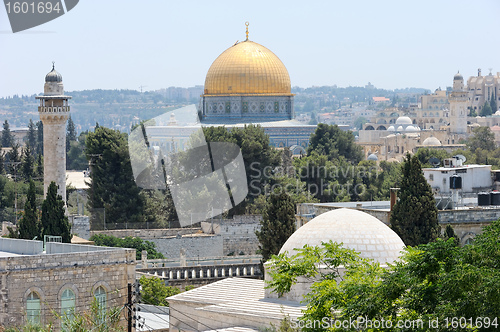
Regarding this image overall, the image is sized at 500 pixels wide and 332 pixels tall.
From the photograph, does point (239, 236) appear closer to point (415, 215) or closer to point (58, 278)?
point (415, 215)

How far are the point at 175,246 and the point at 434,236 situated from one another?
11.6m

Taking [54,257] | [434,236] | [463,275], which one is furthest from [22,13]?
[463,275]

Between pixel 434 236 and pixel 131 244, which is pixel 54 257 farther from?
pixel 131 244

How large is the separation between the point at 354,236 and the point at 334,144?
39487 millimetres

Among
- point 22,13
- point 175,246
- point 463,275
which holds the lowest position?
point 175,246

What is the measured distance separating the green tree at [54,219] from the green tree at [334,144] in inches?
1138

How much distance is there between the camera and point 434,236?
26.1m

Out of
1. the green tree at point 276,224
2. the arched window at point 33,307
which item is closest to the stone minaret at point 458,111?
the green tree at point 276,224

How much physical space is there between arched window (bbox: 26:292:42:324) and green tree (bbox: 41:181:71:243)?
8.56 metres

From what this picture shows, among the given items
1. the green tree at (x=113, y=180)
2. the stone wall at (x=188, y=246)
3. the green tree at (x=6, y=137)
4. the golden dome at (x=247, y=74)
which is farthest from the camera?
the green tree at (x=6, y=137)

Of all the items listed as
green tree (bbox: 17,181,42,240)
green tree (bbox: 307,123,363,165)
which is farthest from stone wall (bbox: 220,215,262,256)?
green tree (bbox: 307,123,363,165)

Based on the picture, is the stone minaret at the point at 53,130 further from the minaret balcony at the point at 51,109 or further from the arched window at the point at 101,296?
the arched window at the point at 101,296

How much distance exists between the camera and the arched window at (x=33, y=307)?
19281mm

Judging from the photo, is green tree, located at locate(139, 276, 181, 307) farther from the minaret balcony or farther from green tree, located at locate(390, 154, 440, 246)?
the minaret balcony
